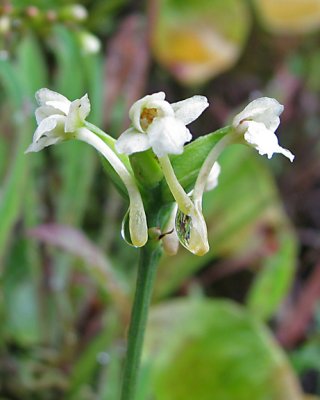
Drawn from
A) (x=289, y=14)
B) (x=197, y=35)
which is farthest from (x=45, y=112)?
(x=289, y=14)

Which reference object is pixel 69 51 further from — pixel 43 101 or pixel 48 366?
pixel 43 101

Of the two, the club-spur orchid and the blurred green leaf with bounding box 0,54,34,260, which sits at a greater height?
the blurred green leaf with bounding box 0,54,34,260

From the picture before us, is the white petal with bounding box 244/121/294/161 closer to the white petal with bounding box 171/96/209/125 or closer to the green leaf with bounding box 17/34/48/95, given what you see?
the white petal with bounding box 171/96/209/125

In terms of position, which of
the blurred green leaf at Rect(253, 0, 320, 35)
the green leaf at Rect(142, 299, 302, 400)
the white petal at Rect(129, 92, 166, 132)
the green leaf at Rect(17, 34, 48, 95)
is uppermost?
the blurred green leaf at Rect(253, 0, 320, 35)

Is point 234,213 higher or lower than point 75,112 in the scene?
higher

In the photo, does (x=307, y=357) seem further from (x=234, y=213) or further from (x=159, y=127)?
(x=159, y=127)

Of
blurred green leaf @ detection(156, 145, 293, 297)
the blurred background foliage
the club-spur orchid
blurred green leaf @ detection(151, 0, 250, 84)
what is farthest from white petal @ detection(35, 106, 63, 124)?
blurred green leaf @ detection(151, 0, 250, 84)

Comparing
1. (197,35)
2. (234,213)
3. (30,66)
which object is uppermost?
(197,35)
